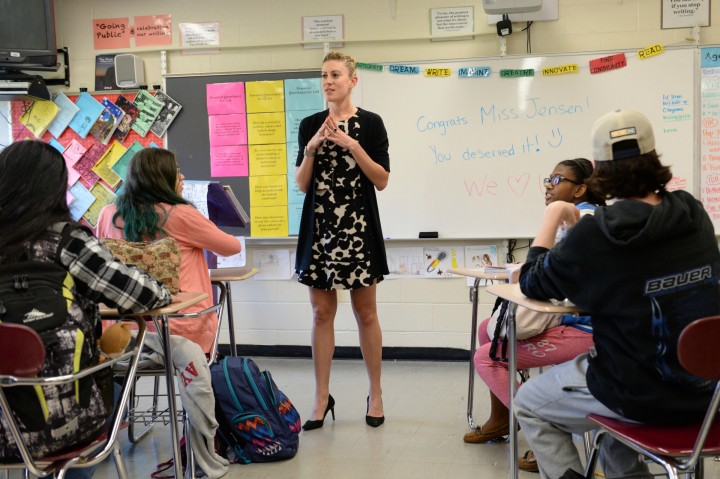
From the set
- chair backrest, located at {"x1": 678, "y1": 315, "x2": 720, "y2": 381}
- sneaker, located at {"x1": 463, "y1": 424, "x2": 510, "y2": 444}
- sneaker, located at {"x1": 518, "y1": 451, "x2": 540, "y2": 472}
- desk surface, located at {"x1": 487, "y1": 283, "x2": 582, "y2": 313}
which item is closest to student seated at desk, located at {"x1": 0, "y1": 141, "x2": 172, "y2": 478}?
desk surface, located at {"x1": 487, "y1": 283, "x2": 582, "y2": 313}

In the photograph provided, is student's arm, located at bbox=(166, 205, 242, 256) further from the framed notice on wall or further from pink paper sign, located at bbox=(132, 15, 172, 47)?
the framed notice on wall

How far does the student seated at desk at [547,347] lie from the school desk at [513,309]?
1.12 feet

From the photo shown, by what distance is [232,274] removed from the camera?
312cm

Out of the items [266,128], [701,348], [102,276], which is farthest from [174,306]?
[266,128]

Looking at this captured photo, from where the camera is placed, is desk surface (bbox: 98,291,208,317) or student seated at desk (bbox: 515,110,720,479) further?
desk surface (bbox: 98,291,208,317)

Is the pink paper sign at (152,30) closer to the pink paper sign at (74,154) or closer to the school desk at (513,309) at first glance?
the pink paper sign at (74,154)

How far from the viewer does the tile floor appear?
281 centimetres

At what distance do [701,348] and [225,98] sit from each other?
12.6ft

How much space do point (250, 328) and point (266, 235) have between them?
659mm

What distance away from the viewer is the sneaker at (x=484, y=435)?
3.05m

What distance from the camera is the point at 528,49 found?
14.8 feet

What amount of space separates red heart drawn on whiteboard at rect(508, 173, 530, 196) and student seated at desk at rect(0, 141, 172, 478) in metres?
3.05

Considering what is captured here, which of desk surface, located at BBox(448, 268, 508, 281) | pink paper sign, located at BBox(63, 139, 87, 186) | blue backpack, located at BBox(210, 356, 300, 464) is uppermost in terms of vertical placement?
pink paper sign, located at BBox(63, 139, 87, 186)

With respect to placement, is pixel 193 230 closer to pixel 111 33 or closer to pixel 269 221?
pixel 269 221
